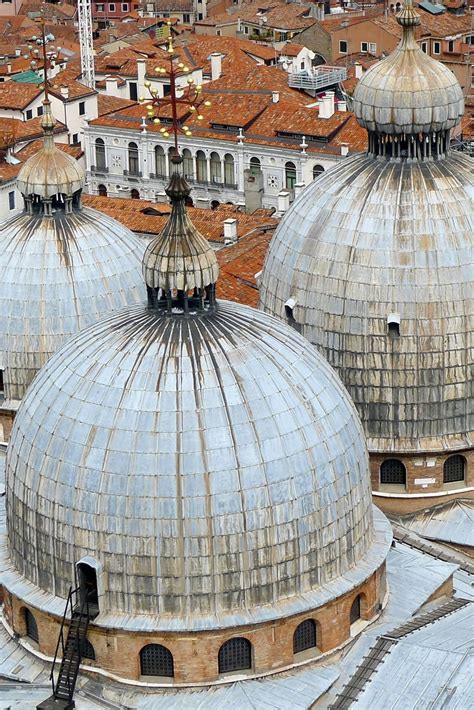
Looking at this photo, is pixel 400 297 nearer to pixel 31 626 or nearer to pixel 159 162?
pixel 31 626

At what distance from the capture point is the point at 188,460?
5006 cm

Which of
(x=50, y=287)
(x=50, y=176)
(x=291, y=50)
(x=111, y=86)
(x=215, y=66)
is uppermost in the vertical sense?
(x=50, y=176)

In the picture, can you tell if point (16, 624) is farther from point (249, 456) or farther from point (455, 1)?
point (455, 1)

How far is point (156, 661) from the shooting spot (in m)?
51.2

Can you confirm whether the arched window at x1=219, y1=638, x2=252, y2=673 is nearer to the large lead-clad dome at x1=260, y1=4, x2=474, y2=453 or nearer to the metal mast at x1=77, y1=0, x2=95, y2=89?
the large lead-clad dome at x1=260, y1=4, x2=474, y2=453

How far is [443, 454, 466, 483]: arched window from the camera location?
6375 cm

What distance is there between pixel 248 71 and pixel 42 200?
7769cm

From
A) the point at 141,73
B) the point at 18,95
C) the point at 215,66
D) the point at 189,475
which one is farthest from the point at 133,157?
the point at 189,475

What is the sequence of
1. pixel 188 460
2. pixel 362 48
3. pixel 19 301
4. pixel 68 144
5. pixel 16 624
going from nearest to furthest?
pixel 188 460 < pixel 16 624 < pixel 19 301 < pixel 68 144 < pixel 362 48

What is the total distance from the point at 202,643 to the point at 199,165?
78.6 meters

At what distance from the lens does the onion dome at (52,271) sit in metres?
66.4

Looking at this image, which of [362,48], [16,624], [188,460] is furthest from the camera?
[362,48]

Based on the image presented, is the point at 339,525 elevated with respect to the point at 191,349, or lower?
lower

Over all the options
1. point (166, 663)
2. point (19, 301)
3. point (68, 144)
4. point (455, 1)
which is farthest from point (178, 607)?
point (455, 1)
